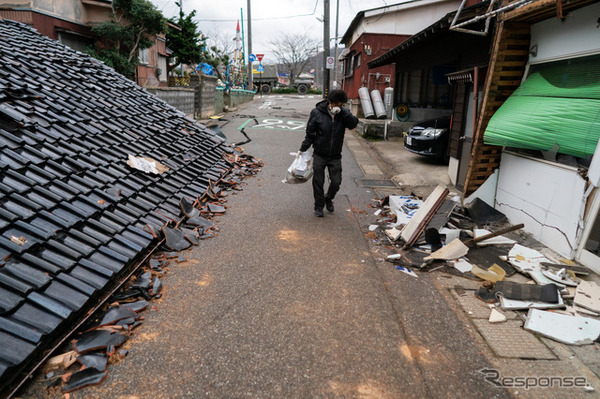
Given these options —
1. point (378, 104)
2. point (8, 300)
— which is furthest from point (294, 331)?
point (378, 104)

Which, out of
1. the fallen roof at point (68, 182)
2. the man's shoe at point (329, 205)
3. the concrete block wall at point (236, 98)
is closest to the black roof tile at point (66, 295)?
the fallen roof at point (68, 182)

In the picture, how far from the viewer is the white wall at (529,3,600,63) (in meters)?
4.34

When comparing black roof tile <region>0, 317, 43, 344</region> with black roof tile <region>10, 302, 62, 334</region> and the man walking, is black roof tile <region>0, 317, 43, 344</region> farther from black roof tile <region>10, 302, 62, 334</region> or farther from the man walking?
the man walking

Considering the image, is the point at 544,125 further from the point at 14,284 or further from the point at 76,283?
the point at 14,284

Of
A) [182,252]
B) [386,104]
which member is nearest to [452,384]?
[182,252]

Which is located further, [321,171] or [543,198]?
[321,171]

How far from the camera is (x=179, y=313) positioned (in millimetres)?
3385

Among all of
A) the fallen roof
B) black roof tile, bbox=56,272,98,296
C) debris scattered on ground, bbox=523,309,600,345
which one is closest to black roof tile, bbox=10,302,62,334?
the fallen roof

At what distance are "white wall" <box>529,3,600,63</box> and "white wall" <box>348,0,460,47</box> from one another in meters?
14.2

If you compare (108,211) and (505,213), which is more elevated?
(108,211)

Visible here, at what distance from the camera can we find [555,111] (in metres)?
4.75

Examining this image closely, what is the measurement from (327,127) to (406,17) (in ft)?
51.4

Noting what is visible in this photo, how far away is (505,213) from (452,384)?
13.7 feet

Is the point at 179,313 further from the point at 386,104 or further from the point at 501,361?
the point at 386,104
